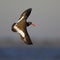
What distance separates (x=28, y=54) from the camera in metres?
1.92

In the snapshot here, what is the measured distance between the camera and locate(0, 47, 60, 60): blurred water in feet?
6.19

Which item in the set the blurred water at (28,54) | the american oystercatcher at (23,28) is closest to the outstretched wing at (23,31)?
the american oystercatcher at (23,28)

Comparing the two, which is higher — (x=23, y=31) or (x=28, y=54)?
(x=28, y=54)

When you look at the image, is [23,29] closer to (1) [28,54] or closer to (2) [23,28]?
(2) [23,28]

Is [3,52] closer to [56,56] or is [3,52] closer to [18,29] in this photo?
[56,56]

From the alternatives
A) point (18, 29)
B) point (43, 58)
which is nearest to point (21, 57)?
point (43, 58)

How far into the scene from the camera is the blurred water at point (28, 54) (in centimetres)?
189

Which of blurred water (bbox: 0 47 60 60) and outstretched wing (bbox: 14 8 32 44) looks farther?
blurred water (bbox: 0 47 60 60)

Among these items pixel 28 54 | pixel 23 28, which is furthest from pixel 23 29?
pixel 28 54

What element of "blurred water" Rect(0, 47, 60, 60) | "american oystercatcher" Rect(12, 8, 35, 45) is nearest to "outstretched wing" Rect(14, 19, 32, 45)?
"american oystercatcher" Rect(12, 8, 35, 45)

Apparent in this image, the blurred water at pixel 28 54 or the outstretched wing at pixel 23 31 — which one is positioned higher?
the blurred water at pixel 28 54

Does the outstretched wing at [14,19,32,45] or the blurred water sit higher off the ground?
the blurred water

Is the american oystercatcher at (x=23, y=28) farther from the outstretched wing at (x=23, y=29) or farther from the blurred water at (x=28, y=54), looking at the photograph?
the blurred water at (x=28, y=54)

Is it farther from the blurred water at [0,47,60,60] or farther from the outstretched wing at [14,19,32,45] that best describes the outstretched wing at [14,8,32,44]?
the blurred water at [0,47,60,60]
